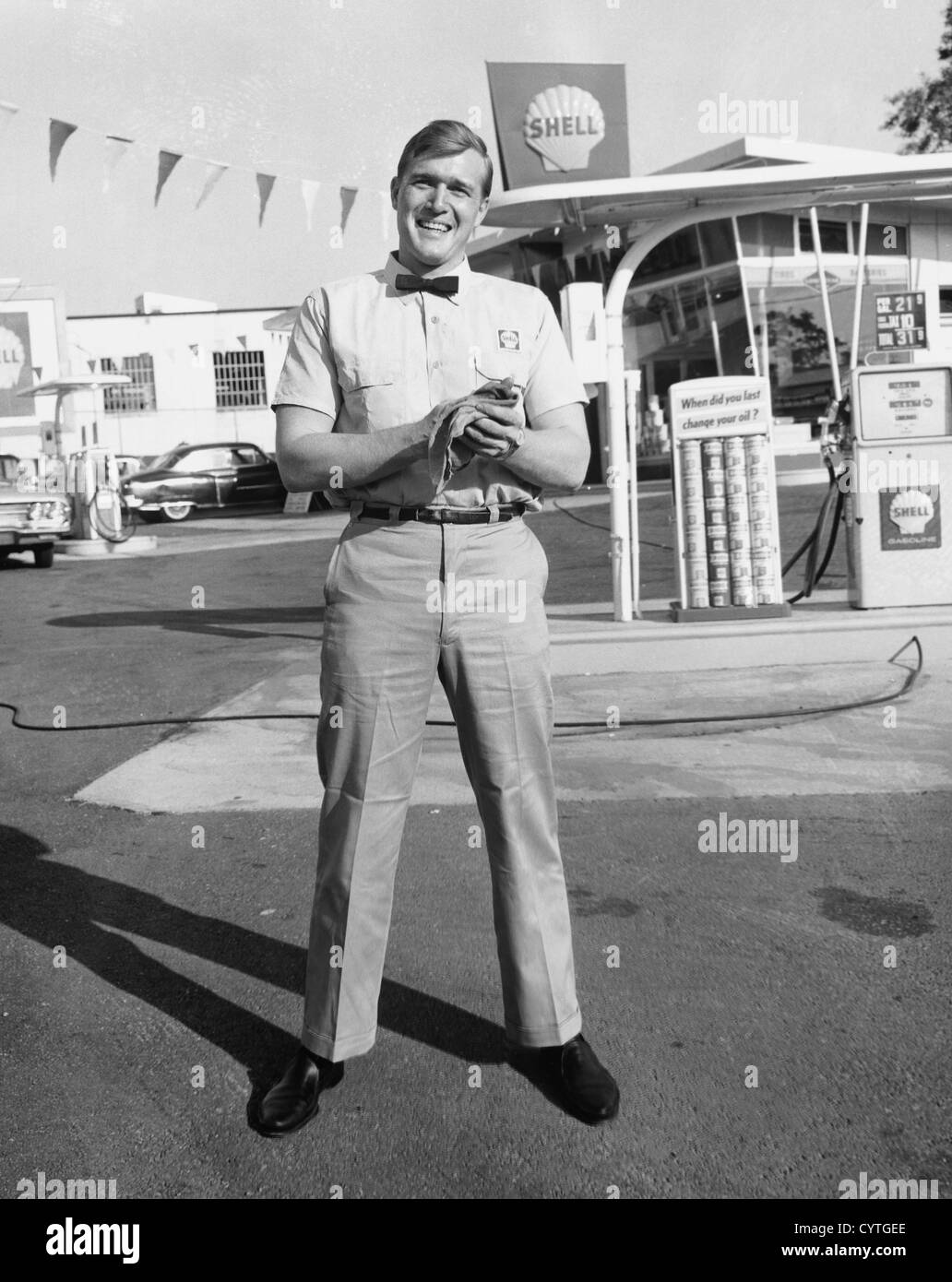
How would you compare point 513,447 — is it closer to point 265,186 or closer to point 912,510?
point 912,510

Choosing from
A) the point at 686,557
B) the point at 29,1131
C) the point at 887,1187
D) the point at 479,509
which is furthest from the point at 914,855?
the point at 686,557

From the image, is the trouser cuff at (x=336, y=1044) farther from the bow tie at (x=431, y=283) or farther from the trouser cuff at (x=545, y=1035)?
the bow tie at (x=431, y=283)

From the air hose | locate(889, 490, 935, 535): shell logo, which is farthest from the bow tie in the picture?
locate(889, 490, 935, 535): shell logo

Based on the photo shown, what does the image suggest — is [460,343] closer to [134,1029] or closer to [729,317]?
[134,1029]

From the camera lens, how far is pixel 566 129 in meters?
22.5

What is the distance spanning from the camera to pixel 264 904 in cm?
443

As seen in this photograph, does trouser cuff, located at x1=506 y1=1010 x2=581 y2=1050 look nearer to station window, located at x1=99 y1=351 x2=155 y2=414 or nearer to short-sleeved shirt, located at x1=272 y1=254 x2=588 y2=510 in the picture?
short-sleeved shirt, located at x1=272 y1=254 x2=588 y2=510

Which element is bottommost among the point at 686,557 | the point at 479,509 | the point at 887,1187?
the point at 887,1187

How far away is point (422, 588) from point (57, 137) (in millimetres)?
11706

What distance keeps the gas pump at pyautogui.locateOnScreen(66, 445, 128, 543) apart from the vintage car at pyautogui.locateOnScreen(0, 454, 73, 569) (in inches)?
68.2

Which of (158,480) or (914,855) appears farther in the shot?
(158,480)

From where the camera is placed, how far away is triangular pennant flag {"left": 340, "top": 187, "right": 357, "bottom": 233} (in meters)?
14.7

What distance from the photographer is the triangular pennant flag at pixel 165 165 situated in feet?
45.3
